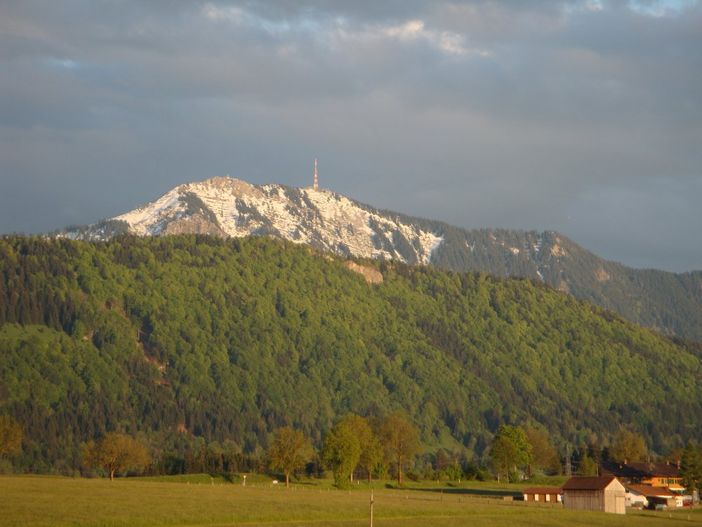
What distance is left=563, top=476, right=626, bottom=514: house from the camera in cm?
16262

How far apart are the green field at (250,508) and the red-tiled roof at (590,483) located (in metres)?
5.21

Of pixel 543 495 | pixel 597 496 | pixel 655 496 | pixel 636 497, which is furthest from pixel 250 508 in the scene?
pixel 655 496

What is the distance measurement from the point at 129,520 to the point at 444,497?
202ft

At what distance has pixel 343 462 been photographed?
19450 cm

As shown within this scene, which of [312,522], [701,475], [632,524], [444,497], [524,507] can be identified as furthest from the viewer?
[701,475]

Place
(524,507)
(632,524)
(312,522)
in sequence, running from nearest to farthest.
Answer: (312,522) → (632,524) → (524,507)

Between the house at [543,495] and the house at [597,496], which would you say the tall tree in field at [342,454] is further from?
the house at [597,496]

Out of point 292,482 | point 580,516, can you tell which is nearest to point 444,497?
point 580,516

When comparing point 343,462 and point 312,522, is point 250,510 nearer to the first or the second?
point 312,522

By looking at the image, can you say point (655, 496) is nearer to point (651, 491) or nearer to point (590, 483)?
point (651, 491)

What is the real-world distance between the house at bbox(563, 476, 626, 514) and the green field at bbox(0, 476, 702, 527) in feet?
9.35

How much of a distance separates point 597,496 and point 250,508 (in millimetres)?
53059

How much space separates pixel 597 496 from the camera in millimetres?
163750

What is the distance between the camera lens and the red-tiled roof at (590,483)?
6471 inches
